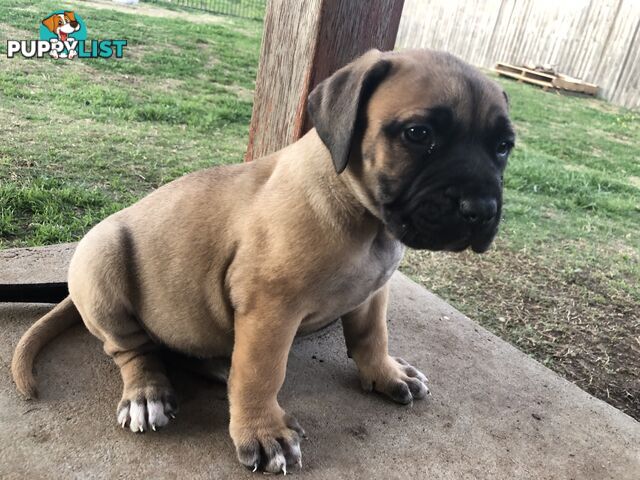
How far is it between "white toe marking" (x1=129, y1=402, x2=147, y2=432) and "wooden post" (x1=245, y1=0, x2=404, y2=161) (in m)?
1.82

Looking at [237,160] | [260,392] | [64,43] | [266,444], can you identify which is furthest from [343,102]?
[64,43]

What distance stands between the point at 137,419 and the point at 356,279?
1110mm

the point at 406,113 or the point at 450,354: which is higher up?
the point at 406,113

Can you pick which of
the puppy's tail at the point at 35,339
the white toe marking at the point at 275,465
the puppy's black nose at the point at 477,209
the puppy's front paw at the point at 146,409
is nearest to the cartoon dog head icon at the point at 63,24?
the puppy's tail at the point at 35,339

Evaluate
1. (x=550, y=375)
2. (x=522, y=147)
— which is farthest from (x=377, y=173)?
(x=522, y=147)

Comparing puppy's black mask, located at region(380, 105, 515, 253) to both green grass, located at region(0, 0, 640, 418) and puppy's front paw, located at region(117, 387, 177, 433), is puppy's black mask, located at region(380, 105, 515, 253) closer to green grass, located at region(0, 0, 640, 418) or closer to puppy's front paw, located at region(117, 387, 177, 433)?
puppy's front paw, located at region(117, 387, 177, 433)

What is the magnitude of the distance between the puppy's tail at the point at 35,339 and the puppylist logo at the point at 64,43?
293 inches

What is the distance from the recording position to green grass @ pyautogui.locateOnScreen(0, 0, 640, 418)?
15.6 ft

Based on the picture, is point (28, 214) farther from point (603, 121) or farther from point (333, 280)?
point (603, 121)

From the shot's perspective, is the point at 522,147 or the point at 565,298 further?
the point at 522,147

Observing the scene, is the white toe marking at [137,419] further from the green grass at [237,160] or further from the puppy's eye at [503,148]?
the green grass at [237,160]

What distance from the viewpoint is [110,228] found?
288cm

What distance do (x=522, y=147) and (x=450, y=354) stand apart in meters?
7.32

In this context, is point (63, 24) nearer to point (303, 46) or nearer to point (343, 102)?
point (303, 46)
